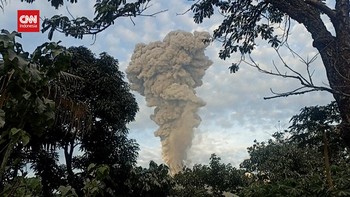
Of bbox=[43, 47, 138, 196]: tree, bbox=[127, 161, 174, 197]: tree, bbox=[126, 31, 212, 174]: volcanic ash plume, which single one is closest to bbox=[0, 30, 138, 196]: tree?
bbox=[43, 47, 138, 196]: tree

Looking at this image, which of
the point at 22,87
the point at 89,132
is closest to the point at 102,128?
the point at 89,132

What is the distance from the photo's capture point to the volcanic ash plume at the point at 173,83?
44125 mm

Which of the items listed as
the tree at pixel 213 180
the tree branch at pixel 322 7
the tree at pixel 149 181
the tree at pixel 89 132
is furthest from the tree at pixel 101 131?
the tree at pixel 213 180

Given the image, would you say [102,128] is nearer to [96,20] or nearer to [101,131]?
[101,131]

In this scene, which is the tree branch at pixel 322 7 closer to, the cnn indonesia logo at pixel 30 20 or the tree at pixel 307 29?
the tree at pixel 307 29

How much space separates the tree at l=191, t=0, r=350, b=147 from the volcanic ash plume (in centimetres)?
3739

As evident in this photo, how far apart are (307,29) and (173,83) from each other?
40.7 m

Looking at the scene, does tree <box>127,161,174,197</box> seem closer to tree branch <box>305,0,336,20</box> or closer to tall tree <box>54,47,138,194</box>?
tall tree <box>54,47,138,194</box>

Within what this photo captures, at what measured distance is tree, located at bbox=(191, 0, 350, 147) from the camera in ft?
11.5

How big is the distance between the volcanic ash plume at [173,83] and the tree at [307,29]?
37.4 metres

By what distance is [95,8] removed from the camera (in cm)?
432

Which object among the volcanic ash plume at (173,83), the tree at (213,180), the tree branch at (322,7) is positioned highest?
the volcanic ash plume at (173,83)

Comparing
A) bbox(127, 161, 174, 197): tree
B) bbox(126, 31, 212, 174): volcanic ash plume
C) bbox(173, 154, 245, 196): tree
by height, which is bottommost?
bbox(127, 161, 174, 197): tree

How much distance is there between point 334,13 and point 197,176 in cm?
846
